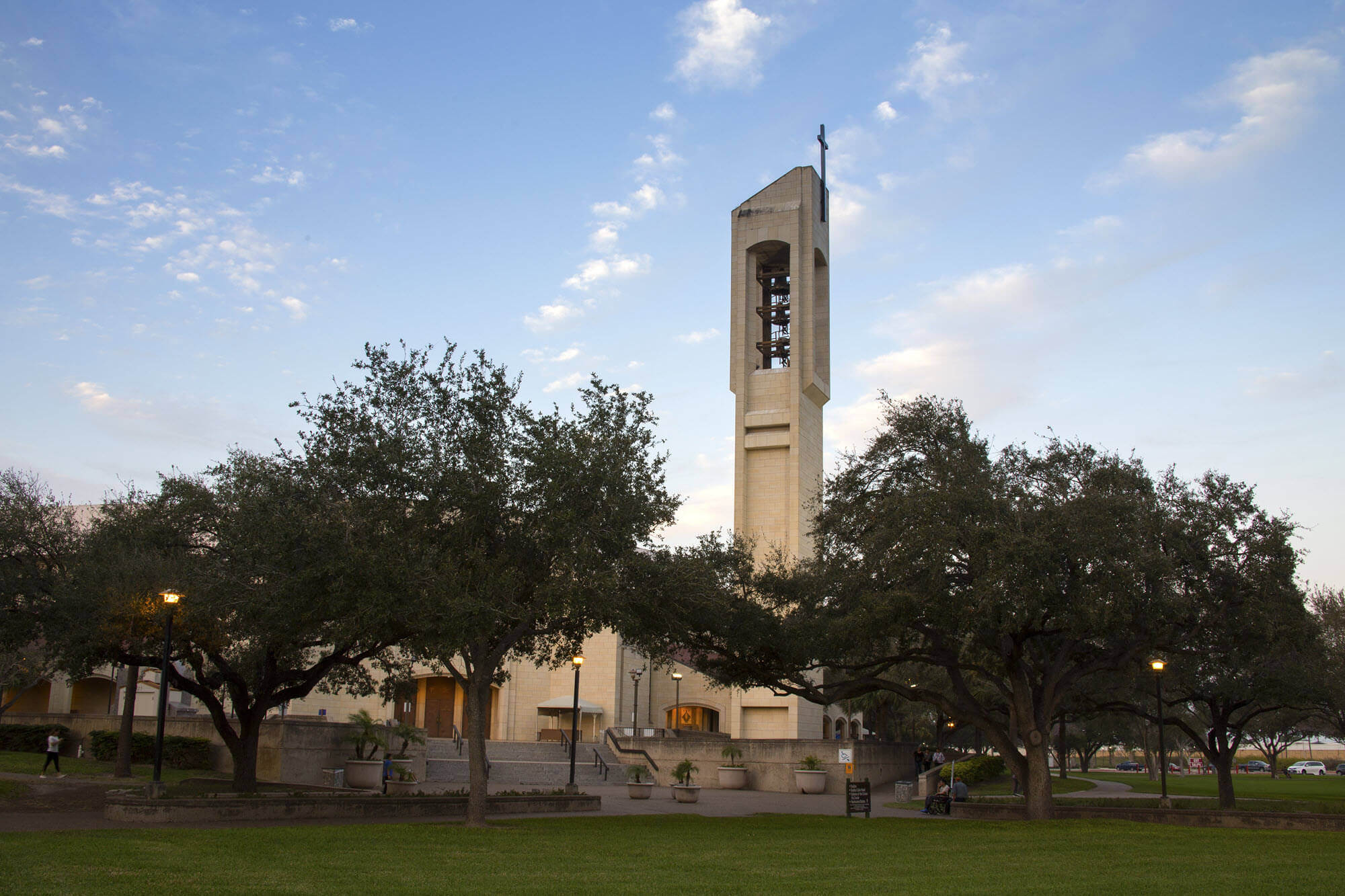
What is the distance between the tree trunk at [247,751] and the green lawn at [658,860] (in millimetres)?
8190

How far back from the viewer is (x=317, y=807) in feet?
76.3

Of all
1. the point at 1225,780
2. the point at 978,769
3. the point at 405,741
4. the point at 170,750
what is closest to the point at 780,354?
the point at 978,769

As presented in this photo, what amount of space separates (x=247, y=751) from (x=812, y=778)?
862 inches

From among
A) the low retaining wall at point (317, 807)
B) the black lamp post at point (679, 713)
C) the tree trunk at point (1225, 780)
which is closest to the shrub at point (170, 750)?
the low retaining wall at point (317, 807)

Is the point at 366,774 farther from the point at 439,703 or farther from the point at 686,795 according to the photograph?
the point at 439,703

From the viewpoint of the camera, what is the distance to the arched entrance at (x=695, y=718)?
61781 mm

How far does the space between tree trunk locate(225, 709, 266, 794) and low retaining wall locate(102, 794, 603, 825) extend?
4046mm

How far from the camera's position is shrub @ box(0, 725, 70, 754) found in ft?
132

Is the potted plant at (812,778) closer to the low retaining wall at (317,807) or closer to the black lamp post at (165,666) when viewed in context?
the low retaining wall at (317,807)

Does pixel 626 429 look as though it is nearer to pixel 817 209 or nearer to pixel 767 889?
pixel 767 889

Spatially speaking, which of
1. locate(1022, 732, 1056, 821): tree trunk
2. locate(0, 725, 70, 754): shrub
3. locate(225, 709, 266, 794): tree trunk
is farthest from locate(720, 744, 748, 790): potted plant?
locate(0, 725, 70, 754): shrub

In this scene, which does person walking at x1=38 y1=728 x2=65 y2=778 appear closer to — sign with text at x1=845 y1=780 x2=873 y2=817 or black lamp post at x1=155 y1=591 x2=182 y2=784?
black lamp post at x1=155 y1=591 x2=182 y2=784

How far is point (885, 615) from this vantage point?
75.8 feet

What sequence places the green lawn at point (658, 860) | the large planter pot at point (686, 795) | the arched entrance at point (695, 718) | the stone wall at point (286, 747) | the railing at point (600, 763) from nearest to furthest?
1. the green lawn at point (658, 860)
2. the large planter pot at point (686, 795)
3. the stone wall at point (286, 747)
4. the railing at point (600, 763)
5. the arched entrance at point (695, 718)
